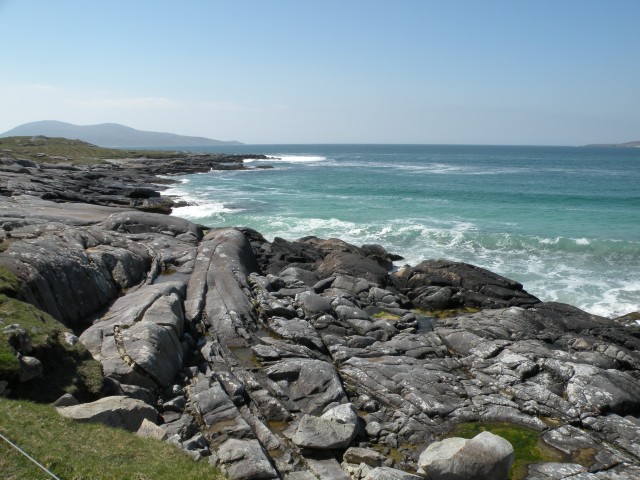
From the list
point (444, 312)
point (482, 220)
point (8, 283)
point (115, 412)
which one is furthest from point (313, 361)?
point (482, 220)

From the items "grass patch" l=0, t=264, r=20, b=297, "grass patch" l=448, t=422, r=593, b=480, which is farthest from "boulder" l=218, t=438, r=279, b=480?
"grass patch" l=0, t=264, r=20, b=297

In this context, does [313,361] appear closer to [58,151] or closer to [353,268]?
[353,268]

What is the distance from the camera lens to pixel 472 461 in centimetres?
1318

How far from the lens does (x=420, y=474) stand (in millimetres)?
13609

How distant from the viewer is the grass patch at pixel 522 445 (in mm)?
15070

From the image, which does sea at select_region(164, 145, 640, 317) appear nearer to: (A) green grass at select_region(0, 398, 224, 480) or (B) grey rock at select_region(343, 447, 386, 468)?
(B) grey rock at select_region(343, 447, 386, 468)

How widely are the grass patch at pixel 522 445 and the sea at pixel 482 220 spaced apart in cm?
1704

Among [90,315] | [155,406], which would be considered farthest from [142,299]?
[155,406]

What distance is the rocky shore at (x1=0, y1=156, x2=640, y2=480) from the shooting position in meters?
14.1

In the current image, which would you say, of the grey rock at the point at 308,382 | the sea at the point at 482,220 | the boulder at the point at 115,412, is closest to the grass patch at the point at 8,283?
the boulder at the point at 115,412

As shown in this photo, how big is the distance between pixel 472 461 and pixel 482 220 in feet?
158

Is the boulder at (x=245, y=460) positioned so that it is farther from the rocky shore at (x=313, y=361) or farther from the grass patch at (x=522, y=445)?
the grass patch at (x=522, y=445)

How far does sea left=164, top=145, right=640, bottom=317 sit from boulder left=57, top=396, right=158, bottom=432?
27944mm

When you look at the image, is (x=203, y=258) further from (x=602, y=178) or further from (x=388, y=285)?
(x=602, y=178)
